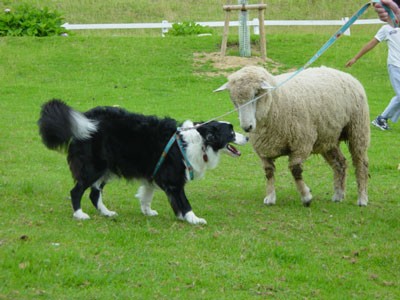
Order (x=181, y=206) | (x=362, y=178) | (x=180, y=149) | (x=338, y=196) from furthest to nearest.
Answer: (x=338, y=196) → (x=362, y=178) → (x=180, y=149) → (x=181, y=206)

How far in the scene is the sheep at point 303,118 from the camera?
28.9 feet

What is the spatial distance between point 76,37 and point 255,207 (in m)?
16.6

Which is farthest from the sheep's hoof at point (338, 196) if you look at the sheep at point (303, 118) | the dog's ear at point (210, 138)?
the dog's ear at point (210, 138)

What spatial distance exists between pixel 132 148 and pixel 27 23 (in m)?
17.5

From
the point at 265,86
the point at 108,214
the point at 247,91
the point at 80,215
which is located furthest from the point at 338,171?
the point at 80,215

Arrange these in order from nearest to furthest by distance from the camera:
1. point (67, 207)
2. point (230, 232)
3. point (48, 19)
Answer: point (230, 232)
point (67, 207)
point (48, 19)

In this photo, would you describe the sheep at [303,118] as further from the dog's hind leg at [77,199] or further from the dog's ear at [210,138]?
the dog's hind leg at [77,199]

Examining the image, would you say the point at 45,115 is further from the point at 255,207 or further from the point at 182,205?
the point at 255,207

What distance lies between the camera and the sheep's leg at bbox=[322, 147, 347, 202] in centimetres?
1023

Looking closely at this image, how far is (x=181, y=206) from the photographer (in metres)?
8.15

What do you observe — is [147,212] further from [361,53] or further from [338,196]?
[361,53]

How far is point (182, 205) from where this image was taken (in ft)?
26.7

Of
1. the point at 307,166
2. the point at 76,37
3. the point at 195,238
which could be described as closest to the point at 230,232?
the point at 195,238

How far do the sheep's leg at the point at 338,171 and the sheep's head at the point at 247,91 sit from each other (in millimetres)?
2107
